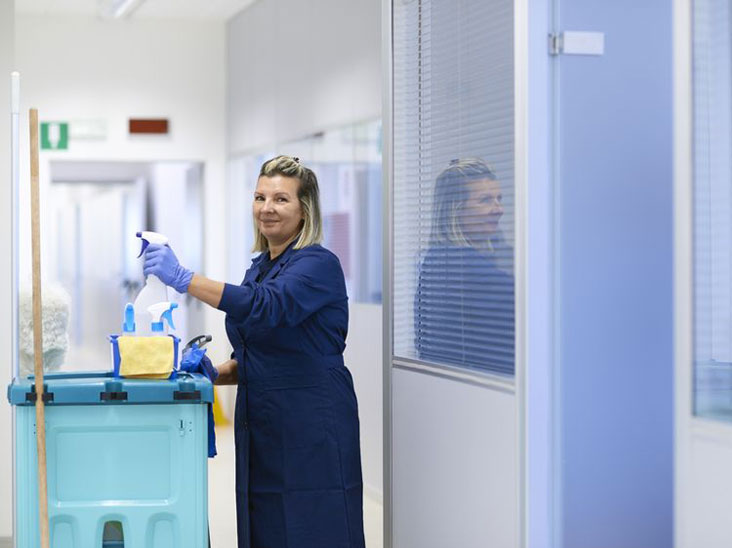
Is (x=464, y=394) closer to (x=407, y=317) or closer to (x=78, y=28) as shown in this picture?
(x=407, y=317)

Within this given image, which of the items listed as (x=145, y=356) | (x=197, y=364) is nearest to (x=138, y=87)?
(x=197, y=364)

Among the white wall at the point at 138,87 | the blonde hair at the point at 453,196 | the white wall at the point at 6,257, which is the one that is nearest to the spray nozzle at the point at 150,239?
the blonde hair at the point at 453,196

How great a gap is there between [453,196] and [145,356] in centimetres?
98

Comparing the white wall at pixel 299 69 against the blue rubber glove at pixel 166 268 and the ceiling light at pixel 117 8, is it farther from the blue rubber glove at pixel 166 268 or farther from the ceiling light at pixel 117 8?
the blue rubber glove at pixel 166 268

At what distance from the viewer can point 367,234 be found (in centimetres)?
643

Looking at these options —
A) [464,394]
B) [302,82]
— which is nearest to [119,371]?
[464,394]

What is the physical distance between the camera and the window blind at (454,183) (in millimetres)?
2945

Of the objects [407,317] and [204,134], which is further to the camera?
[204,134]

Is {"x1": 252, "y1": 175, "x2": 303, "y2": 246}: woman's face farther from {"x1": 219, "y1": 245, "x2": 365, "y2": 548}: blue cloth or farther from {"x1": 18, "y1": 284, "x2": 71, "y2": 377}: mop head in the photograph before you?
{"x1": 18, "y1": 284, "x2": 71, "y2": 377}: mop head

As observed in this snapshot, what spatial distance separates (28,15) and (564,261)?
722 cm

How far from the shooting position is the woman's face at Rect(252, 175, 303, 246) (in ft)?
11.0

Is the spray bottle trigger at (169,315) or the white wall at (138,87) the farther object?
the white wall at (138,87)

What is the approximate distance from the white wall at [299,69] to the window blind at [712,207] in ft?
12.1

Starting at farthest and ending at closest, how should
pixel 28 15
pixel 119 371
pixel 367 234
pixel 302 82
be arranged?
1. pixel 28 15
2. pixel 302 82
3. pixel 367 234
4. pixel 119 371
